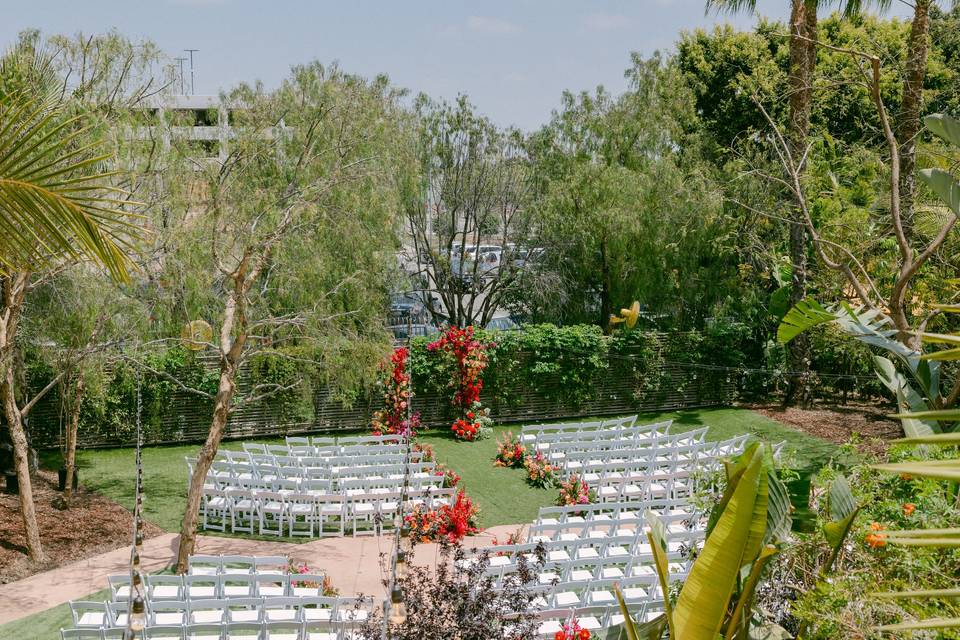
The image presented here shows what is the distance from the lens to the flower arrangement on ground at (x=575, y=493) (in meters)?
14.5

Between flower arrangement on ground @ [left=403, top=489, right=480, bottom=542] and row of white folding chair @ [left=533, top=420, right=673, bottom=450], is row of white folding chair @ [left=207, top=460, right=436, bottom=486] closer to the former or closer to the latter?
flower arrangement on ground @ [left=403, top=489, right=480, bottom=542]

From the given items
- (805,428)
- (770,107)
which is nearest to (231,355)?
(805,428)

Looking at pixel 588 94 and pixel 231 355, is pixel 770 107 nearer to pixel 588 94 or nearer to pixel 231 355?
pixel 588 94

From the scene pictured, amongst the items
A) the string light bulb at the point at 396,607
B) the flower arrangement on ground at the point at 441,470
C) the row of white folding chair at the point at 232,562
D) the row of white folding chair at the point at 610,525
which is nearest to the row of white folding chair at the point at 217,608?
the row of white folding chair at the point at 232,562

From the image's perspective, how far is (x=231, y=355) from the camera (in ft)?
38.3

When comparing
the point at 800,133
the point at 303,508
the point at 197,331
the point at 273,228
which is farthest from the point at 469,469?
the point at 800,133

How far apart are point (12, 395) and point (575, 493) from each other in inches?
361

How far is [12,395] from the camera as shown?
11.9 m

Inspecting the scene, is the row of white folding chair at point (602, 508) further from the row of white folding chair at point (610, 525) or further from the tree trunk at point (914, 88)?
the tree trunk at point (914, 88)

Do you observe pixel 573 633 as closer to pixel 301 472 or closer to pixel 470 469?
pixel 301 472

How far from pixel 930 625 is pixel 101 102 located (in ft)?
42.2

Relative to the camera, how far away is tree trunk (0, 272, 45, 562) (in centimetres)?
1113

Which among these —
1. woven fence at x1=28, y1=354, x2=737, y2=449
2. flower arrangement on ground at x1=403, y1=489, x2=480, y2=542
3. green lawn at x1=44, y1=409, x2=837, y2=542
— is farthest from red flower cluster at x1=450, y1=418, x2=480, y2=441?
flower arrangement on ground at x1=403, y1=489, x2=480, y2=542

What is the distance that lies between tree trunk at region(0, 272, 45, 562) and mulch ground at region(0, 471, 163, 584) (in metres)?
0.33
